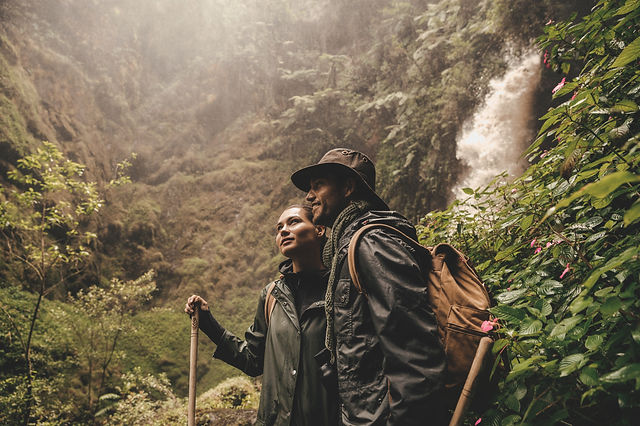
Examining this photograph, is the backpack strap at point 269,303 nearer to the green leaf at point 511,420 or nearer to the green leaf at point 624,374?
the green leaf at point 511,420

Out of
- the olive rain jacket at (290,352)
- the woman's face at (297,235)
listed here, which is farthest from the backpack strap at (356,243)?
the woman's face at (297,235)

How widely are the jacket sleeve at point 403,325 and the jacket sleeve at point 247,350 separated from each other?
155cm

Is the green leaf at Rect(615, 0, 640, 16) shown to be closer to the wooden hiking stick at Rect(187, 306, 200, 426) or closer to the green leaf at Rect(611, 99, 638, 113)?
the green leaf at Rect(611, 99, 638, 113)

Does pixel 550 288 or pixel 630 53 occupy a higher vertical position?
pixel 630 53

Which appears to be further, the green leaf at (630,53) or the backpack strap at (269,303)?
the backpack strap at (269,303)

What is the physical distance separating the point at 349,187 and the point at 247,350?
66.4 inches

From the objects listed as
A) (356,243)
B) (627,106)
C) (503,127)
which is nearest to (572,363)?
(356,243)

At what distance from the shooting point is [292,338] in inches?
95.7

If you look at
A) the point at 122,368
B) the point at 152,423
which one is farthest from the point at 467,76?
the point at 122,368

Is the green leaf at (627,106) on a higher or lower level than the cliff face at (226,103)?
lower

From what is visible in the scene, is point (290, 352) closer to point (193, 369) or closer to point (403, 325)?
point (193, 369)

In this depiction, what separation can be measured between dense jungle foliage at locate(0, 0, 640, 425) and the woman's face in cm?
128

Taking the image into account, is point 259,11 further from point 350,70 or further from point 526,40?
point 526,40

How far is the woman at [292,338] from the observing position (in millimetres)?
2275
